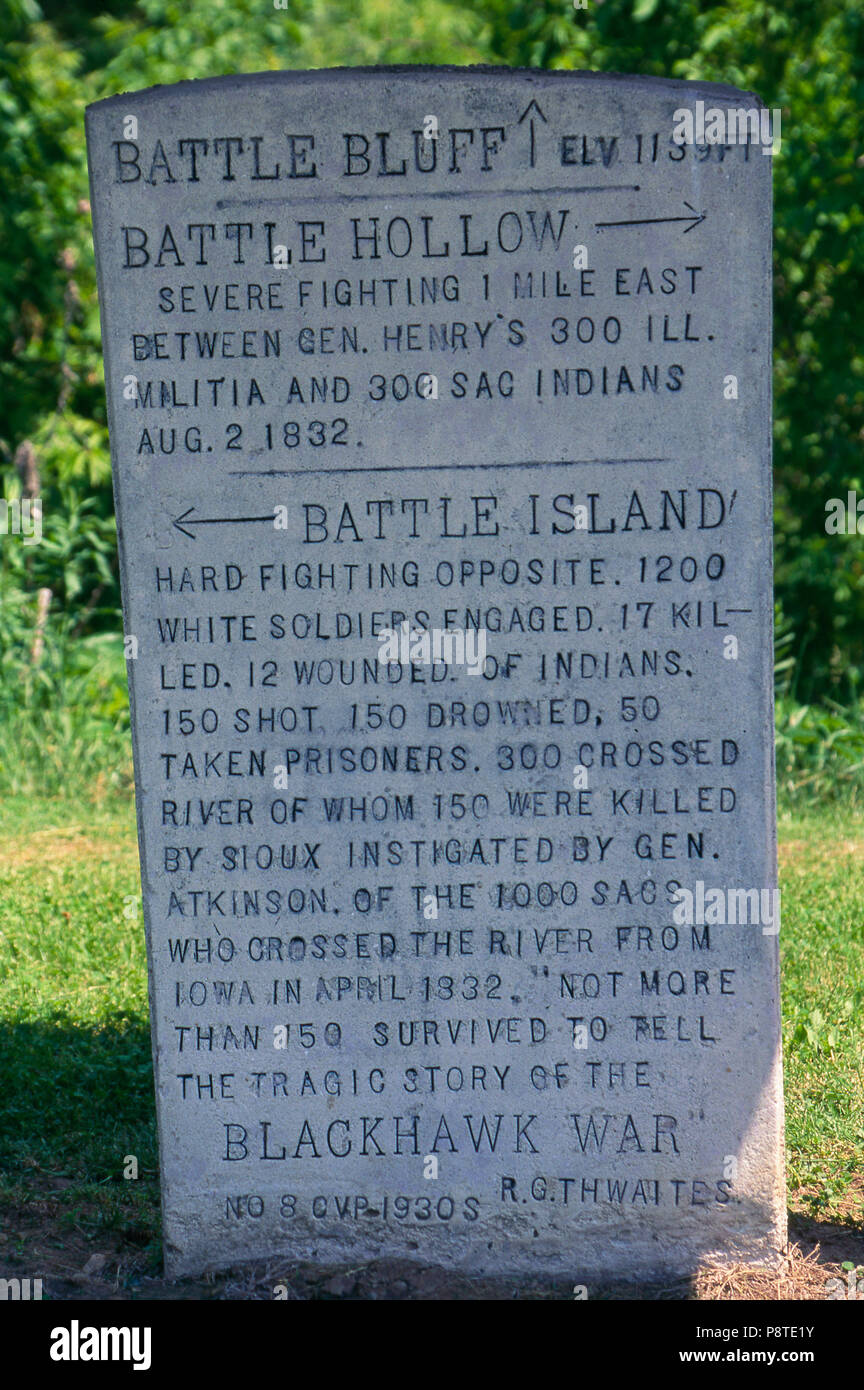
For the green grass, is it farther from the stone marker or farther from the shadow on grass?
the stone marker

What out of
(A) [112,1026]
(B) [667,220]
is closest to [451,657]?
(B) [667,220]

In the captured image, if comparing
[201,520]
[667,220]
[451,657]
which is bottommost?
[451,657]

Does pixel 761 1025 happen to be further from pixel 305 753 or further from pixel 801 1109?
pixel 305 753

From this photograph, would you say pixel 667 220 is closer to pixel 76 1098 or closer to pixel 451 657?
pixel 451 657

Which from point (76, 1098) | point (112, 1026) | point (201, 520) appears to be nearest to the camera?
point (201, 520)

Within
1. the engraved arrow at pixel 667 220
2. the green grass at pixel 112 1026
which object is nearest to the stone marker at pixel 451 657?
the engraved arrow at pixel 667 220

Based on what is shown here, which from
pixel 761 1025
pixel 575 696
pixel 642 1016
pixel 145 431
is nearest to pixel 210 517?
pixel 145 431

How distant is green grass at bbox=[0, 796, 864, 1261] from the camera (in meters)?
3.61

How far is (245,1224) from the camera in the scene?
3.24 metres

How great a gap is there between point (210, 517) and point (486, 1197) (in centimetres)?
172

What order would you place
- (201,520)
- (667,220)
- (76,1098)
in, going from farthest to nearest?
1. (76,1098)
2. (201,520)
3. (667,220)

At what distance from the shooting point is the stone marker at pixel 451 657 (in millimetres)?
3064

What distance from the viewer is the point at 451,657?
10.4 feet

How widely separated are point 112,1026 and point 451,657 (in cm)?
205
